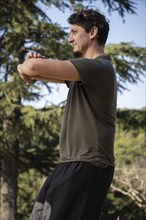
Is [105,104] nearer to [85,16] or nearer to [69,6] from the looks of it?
[85,16]

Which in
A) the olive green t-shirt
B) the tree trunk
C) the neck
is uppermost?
the neck

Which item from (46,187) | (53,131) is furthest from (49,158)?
(46,187)

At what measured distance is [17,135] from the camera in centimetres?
1048

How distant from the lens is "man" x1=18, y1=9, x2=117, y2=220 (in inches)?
81.2

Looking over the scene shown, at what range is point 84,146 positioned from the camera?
81.2 inches

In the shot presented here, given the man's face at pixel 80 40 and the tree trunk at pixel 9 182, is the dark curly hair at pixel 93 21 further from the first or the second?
the tree trunk at pixel 9 182

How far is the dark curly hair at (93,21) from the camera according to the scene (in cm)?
226

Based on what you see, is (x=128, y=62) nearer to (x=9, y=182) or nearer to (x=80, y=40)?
(x=9, y=182)

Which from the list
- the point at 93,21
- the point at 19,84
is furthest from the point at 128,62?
the point at 93,21

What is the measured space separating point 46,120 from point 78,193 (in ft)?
27.6

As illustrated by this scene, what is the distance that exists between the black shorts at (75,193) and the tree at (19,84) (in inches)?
297

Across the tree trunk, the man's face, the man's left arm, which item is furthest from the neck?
the tree trunk

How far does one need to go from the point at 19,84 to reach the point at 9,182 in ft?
11.9

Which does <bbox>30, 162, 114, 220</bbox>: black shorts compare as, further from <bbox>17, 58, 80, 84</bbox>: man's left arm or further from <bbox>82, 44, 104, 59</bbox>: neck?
<bbox>82, 44, 104, 59</bbox>: neck
